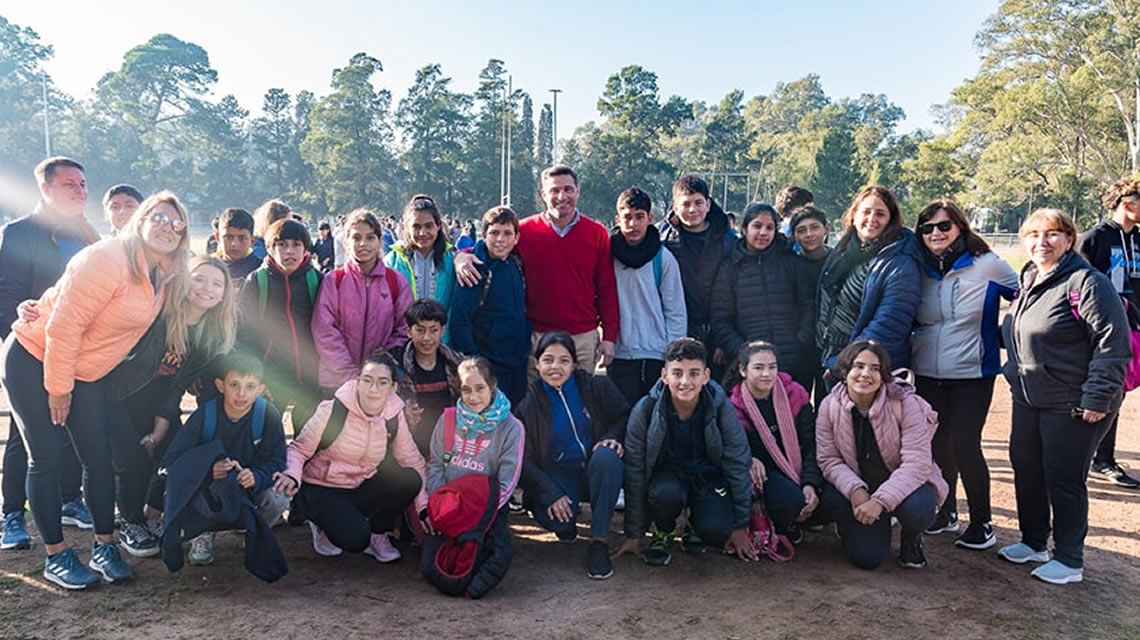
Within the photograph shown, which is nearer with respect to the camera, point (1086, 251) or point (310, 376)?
point (310, 376)

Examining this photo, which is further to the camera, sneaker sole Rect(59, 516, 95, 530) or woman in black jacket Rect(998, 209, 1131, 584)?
sneaker sole Rect(59, 516, 95, 530)

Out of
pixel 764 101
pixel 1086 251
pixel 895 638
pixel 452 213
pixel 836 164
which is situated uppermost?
pixel 764 101

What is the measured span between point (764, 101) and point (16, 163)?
86.7 metres

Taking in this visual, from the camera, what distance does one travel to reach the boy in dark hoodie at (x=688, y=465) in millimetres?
3705

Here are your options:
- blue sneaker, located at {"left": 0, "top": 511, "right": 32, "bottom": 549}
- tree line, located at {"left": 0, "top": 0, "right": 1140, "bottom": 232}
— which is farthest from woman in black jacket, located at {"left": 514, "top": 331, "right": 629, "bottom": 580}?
tree line, located at {"left": 0, "top": 0, "right": 1140, "bottom": 232}

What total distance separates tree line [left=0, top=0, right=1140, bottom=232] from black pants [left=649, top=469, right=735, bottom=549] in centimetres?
2681

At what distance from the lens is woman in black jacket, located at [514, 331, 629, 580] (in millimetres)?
3738

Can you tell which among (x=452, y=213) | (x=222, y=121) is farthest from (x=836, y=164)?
(x=222, y=121)

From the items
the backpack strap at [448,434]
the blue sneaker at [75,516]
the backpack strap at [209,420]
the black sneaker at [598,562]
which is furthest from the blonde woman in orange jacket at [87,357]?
the black sneaker at [598,562]

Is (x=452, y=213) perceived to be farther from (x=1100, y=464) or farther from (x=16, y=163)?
(x=1100, y=464)

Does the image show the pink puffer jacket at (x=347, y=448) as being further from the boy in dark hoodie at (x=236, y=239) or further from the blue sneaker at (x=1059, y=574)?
the blue sneaker at (x=1059, y=574)

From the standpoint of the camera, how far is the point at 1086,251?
16.3 ft

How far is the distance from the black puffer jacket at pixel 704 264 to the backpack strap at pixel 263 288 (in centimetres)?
239

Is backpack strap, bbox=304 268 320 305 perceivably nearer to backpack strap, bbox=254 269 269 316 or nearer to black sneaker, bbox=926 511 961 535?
backpack strap, bbox=254 269 269 316
